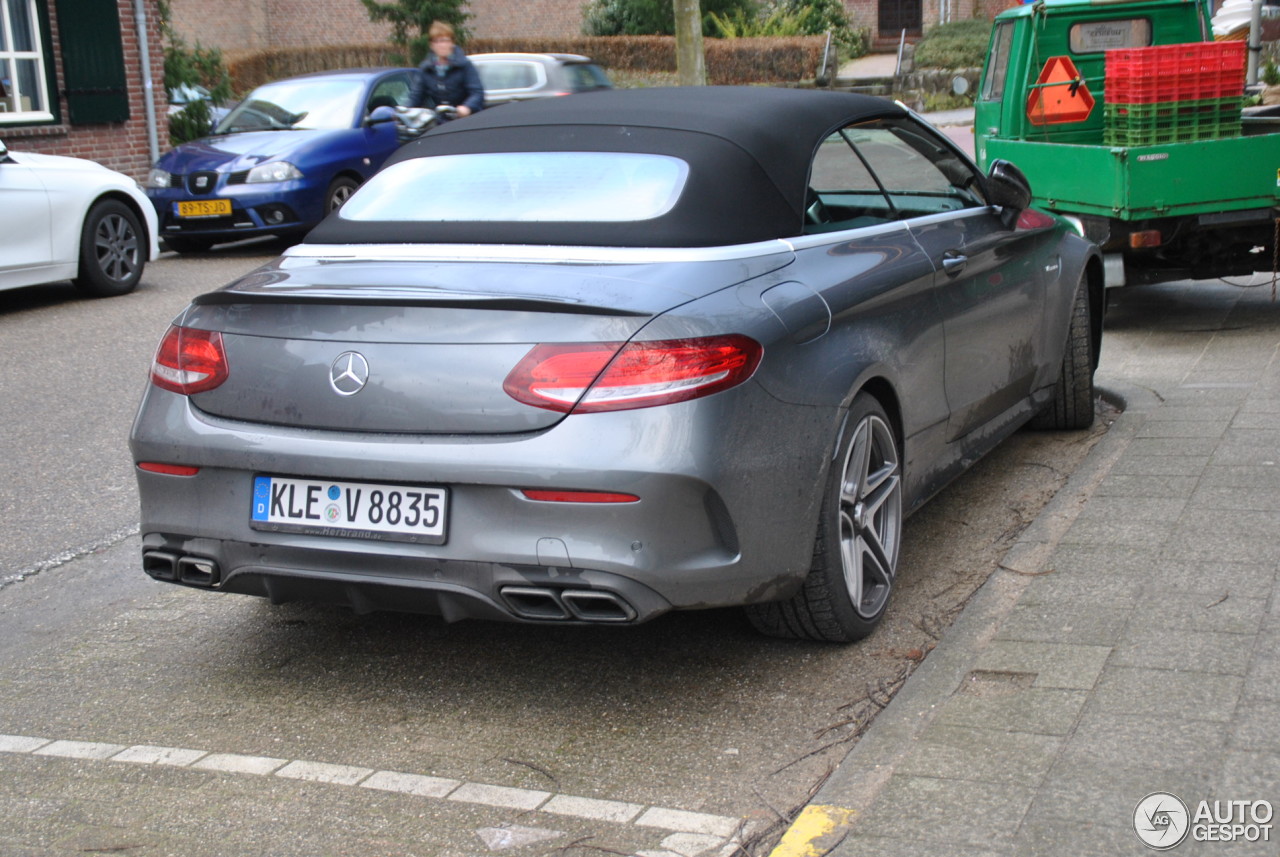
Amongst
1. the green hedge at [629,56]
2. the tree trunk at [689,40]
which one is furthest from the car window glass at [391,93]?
the green hedge at [629,56]

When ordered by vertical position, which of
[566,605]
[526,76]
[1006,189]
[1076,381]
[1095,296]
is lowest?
[1076,381]

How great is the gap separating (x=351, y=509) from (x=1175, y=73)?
694 cm

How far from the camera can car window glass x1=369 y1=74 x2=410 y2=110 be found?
14.3m

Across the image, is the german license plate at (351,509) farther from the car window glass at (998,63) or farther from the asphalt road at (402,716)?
the car window glass at (998,63)

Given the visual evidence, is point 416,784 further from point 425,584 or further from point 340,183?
point 340,183

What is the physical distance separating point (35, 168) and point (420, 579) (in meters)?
8.30

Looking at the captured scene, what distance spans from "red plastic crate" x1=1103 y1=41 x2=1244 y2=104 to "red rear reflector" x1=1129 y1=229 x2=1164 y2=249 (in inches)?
33.9

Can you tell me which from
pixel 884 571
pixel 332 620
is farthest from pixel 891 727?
pixel 332 620

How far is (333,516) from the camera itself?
140 inches

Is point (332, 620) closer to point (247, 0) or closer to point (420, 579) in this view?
point (420, 579)

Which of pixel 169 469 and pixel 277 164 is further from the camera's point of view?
pixel 277 164

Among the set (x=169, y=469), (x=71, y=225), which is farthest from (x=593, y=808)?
(x=71, y=225)

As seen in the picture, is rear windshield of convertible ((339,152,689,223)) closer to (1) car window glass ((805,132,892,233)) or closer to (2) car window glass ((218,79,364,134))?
Answer: (1) car window glass ((805,132,892,233))

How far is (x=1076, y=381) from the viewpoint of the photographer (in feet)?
20.3
